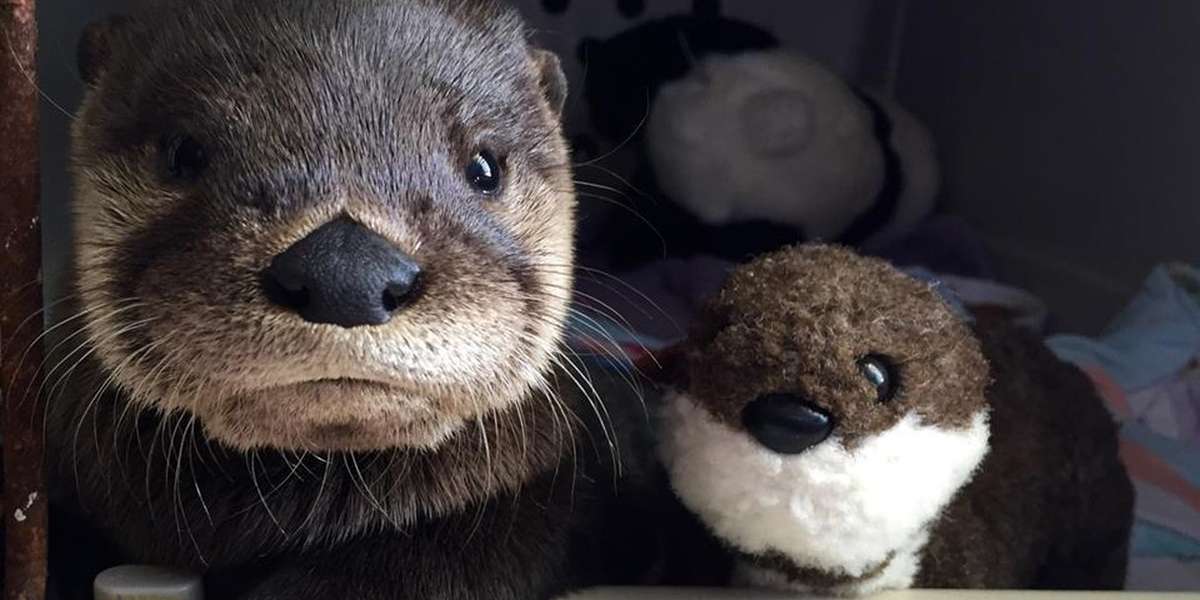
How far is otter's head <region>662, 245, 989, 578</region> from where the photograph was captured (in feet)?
2.57

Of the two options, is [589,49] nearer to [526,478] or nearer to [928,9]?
[928,9]

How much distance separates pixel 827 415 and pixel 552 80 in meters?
0.39

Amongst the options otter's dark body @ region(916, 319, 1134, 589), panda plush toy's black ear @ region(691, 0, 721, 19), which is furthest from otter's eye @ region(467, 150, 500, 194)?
panda plush toy's black ear @ region(691, 0, 721, 19)

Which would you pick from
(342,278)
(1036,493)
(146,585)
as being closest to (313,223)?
(342,278)

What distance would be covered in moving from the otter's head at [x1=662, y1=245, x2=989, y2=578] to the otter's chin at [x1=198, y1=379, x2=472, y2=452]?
0.18 metres

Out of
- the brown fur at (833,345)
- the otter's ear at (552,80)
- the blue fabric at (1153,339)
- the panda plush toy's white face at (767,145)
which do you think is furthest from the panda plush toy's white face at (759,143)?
the brown fur at (833,345)

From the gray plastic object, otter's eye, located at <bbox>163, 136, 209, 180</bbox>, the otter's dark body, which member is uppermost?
otter's eye, located at <bbox>163, 136, 209, 180</bbox>

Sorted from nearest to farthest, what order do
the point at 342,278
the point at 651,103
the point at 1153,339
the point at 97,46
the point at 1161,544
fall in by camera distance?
the point at 342,278, the point at 97,46, the point at 1161,544, the point at 1153,339, the point at 651,103

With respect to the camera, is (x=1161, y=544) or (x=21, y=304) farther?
(x=1161, y=544)

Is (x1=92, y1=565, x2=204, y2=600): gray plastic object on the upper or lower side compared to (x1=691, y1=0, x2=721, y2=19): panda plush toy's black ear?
lower

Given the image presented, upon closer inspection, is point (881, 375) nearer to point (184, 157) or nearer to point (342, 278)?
point (342, 278)

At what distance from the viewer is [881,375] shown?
31.8 inches

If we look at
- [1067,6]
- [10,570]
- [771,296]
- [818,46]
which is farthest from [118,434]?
[818,46]

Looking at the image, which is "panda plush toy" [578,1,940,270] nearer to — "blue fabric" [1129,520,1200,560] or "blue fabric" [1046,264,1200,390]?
"blue fabric" [1046,264,1200,390]
